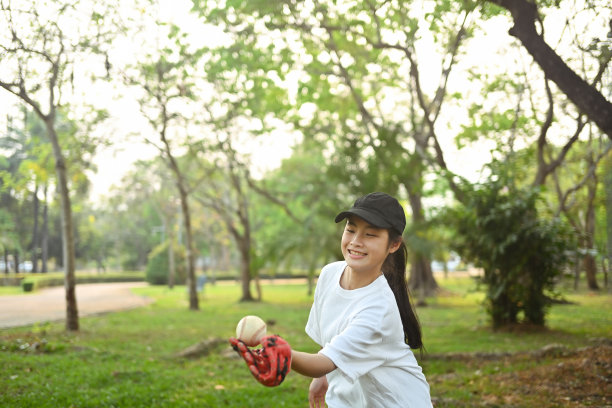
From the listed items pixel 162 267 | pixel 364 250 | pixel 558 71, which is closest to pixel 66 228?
pixel 558 71

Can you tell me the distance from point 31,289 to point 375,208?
3037cm

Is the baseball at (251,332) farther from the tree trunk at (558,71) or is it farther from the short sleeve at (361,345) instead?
the tree trunk at (558,71)

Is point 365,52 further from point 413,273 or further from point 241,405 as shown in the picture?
point 241,405

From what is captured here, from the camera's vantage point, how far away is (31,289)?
2912 cm

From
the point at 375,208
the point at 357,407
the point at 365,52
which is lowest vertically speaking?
the point at 357,407

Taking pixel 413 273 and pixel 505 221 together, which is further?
pixel 413 273

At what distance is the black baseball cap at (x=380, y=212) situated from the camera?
271cm

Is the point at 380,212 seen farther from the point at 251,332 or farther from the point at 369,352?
the point at 251,332

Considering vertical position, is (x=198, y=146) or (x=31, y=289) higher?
(x=198, y=146)

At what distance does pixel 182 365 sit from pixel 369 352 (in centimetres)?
695

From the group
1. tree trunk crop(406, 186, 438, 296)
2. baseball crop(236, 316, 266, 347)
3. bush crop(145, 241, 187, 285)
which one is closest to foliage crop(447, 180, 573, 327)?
tree trunk crop(406, 186, 438, 296)

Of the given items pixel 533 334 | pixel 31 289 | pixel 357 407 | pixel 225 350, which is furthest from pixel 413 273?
pixel 357 407

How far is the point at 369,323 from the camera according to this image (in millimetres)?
2502

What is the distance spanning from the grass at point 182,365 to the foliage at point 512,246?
0.64 metres
